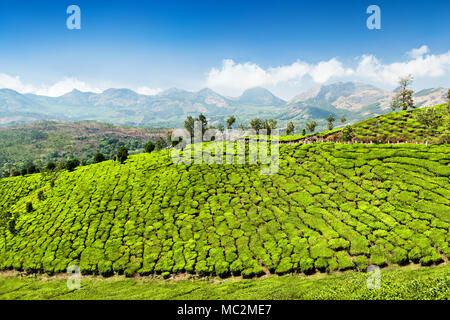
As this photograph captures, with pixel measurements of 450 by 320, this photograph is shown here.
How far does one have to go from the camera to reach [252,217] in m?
33.8

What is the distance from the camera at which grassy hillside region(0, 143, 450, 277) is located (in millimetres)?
26250

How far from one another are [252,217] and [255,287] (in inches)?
467

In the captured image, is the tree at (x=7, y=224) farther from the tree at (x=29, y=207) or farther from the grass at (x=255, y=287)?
the grass at (x=255, y=287)

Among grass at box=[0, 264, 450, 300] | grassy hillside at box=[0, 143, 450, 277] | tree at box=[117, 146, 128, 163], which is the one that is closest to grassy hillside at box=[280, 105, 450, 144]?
grassy hillside at box=[0, 143, 450, 277]

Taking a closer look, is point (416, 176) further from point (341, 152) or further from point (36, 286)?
point (36, 286)

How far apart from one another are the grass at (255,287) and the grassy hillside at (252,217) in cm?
142

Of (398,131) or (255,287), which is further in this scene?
(398,131)

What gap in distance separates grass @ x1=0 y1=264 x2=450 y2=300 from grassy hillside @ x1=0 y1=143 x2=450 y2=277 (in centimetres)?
142

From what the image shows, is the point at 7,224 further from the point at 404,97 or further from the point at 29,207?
the point at 404,97

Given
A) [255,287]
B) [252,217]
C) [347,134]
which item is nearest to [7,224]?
[252,217]

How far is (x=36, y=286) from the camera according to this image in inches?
1120
